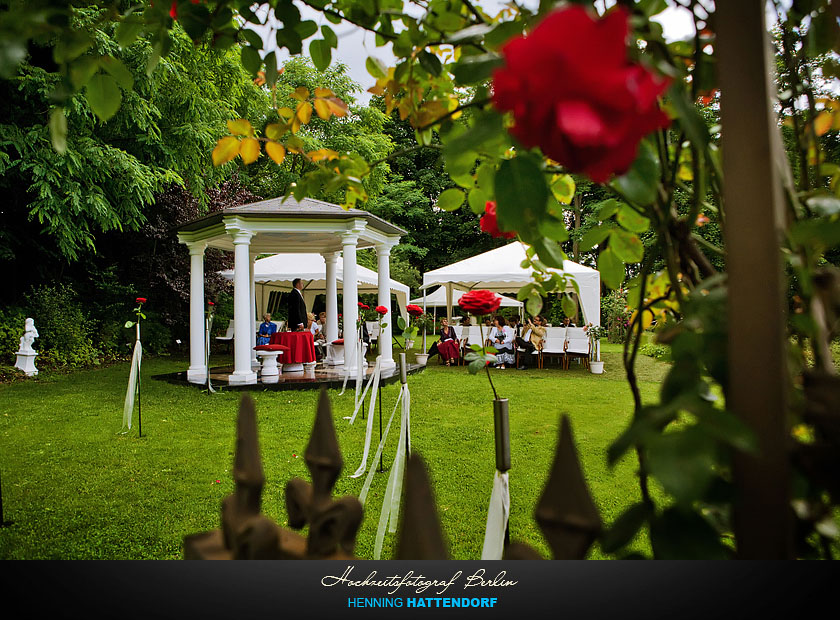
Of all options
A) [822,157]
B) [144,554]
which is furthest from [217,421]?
[822,157]

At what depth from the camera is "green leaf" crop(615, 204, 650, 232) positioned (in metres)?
1.06

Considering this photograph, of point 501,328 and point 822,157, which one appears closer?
point 822,157

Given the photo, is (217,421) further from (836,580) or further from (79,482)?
(836,580)

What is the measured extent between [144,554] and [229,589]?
288 centimetres

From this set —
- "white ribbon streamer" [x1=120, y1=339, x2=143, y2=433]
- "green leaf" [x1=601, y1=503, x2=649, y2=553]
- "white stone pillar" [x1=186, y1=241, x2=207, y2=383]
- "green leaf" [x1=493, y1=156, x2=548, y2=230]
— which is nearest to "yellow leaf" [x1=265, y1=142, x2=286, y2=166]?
"green leaf" [x1=493, y1=156, x2=548, y2=230]

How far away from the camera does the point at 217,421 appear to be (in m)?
6.92

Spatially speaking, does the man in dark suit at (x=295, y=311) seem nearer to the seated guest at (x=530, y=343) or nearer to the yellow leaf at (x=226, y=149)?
the seated guest at (x=530, y=343)

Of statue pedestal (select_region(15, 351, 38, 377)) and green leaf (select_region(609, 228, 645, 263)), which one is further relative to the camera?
statue pedestal (select_region(15, 351, 38, 377))

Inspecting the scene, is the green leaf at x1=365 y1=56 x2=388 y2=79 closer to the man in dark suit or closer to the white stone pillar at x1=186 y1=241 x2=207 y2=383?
the man in dark suit

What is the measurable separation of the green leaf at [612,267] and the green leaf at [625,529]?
63cm

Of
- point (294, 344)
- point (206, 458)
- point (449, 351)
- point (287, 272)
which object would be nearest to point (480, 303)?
point (206, 458)

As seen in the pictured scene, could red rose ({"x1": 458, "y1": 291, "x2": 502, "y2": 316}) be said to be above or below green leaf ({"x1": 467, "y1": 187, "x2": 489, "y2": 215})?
below

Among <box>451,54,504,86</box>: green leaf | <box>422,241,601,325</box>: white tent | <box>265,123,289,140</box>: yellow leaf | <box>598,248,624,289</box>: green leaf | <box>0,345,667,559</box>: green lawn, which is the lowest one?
<box>0,345,667,559</box>: green lawn

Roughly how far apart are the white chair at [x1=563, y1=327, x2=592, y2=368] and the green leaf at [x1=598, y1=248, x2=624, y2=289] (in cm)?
1185
